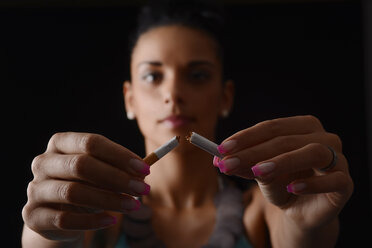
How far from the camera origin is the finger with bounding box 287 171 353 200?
1.44 ft

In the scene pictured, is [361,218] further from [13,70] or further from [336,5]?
[13,70]

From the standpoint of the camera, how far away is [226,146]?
417 millimetres

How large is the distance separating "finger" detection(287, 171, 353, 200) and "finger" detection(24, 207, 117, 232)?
22cm

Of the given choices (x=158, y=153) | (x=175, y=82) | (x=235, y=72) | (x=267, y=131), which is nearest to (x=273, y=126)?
(x=267, y=131)

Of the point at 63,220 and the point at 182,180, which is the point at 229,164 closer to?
the point at 63,220

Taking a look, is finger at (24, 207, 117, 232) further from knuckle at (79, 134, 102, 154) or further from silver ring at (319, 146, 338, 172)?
silver ring at (319, 146, 338, 172)

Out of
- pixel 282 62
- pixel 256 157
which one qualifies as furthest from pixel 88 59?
pixel 256 157

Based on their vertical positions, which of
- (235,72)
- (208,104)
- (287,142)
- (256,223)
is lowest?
(256,223)

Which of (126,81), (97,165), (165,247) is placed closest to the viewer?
(97,165)

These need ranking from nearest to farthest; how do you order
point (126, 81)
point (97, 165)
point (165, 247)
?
point (97, 165), point (165, 247), point (126, 81)

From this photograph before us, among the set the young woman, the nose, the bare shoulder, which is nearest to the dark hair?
the young woman

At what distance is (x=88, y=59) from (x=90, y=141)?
508 mm

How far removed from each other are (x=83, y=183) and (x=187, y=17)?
41cm

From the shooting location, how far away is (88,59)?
2.88 ft
